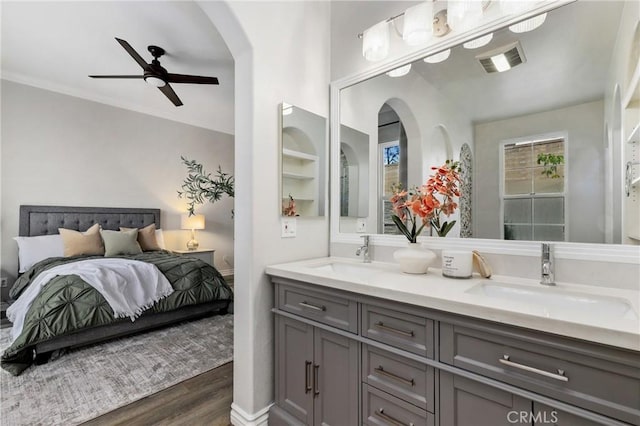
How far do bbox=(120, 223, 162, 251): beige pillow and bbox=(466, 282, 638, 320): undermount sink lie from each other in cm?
439

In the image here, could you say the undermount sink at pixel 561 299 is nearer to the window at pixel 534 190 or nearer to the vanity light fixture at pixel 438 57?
the window at pixel 534 190

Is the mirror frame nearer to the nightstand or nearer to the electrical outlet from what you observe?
the electrical outlet

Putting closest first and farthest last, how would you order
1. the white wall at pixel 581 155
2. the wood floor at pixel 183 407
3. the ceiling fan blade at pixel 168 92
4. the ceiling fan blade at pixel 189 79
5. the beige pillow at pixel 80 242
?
the white wall at pixel 581 155
the wood floor at pixel 183 407
the ceiling fan blade at pixel 189 79
the ceiling fan blade at pixel 168 92
the beige pillow at pixel 80 242

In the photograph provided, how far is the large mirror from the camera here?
182cm

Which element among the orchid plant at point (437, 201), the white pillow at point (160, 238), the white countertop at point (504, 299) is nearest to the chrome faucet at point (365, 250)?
the white countertop at point (504, 299)

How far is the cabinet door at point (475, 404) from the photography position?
91 cm

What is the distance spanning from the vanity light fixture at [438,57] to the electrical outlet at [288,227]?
1.21 meters

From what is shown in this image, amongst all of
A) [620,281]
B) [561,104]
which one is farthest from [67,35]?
[620,281]

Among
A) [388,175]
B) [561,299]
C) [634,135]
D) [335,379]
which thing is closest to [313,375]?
[335,379]

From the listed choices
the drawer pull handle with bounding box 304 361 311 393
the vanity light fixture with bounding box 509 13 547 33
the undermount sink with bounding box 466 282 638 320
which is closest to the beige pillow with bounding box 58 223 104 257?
the drawer pull handle with bounding box 304 361 311 393

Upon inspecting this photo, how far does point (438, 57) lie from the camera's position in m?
1.68

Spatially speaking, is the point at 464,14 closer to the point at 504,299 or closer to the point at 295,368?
the point at 504,299

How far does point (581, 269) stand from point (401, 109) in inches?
47.8

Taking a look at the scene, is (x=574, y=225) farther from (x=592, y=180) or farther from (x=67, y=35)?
(x=67, y=35)
